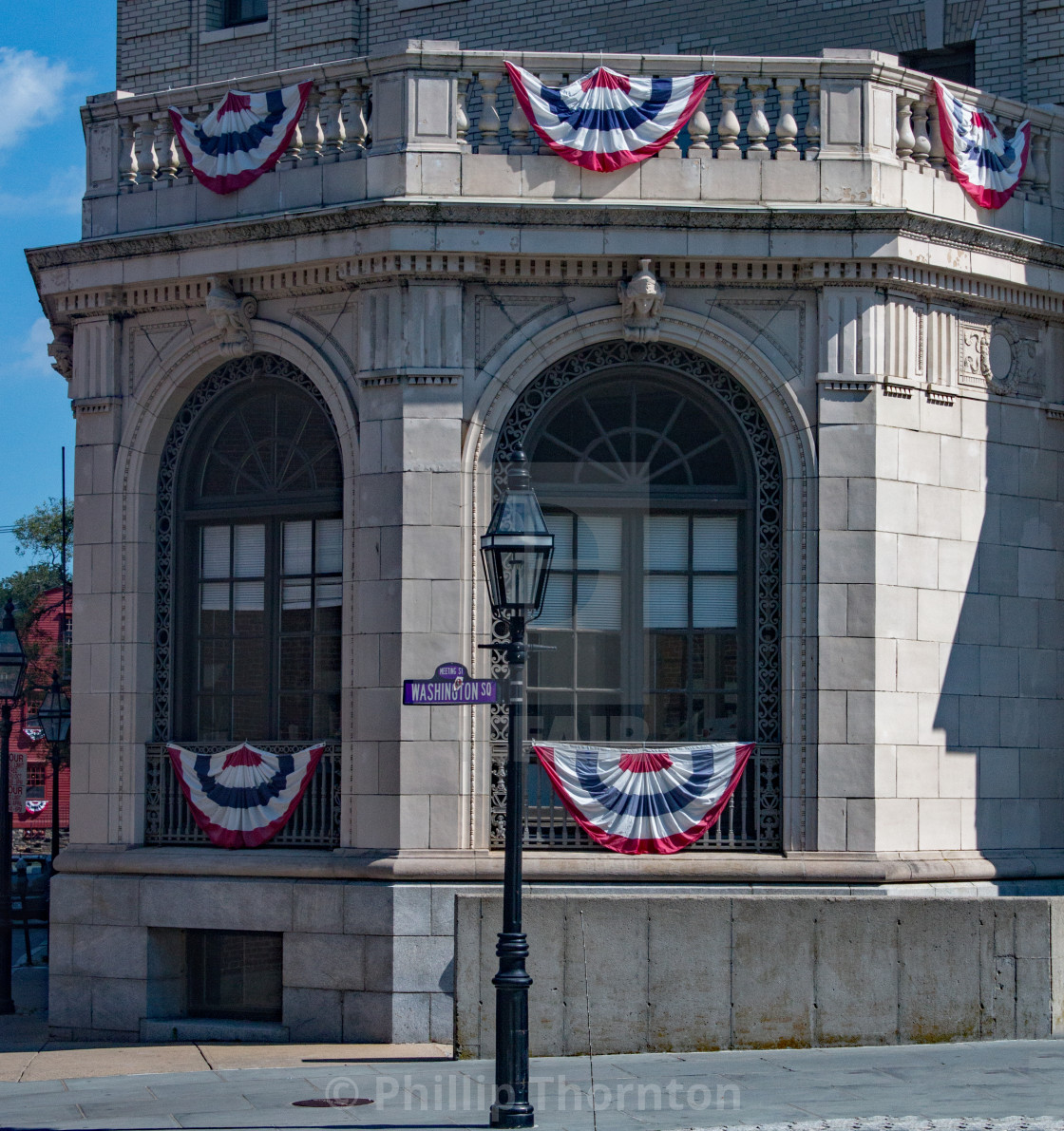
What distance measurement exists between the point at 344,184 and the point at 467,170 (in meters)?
1.27

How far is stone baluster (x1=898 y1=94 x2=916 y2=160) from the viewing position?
16797 millimetres

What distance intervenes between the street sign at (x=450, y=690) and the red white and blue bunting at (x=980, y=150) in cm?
826

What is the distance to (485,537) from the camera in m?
12.4

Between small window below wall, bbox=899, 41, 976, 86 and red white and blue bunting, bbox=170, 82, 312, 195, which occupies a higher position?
small window below wall, bbox=899, 41, 976, 86

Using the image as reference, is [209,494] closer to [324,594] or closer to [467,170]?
[324,594]

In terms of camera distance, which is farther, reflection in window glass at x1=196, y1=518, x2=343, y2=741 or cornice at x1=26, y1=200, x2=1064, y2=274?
reflection in window glass at x1=196, y1=518, x2=343, y2=741

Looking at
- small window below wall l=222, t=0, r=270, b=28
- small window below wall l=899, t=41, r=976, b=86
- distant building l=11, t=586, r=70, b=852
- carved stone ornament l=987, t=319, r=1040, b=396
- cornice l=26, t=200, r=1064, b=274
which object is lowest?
distant building l=11, t=586, r=70, b=852

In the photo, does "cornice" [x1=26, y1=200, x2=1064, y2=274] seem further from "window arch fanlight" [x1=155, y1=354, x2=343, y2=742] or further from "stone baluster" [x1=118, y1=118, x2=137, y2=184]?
"stone baluster" [x1=118, y1=118, x2=137, y2=184]

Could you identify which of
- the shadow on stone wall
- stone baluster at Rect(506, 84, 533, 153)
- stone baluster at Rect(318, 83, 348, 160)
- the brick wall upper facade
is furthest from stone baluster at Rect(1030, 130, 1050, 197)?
stone baluster at Rect(318, 83, 348, 160)

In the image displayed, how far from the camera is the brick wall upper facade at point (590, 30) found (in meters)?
19.6

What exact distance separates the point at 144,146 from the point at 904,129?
7973mm

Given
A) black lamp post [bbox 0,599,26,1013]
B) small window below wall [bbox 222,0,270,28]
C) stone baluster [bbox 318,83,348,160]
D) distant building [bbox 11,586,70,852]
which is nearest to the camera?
stone baluster [bbox 318,83,348,160]

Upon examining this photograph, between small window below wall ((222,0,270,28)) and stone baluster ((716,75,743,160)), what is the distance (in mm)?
9435

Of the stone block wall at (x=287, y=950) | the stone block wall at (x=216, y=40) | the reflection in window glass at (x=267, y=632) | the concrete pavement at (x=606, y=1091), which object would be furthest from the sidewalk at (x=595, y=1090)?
the stone block wall at (x=216, y=40)
